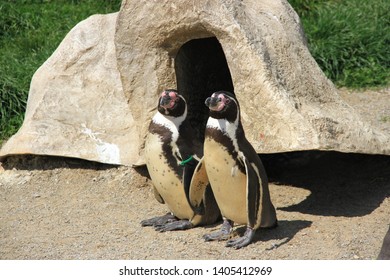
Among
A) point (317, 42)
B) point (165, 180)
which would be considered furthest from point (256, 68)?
point (317, 42)

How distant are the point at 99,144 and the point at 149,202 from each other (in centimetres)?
60

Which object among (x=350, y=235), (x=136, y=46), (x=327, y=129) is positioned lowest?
(x=350, y=235)

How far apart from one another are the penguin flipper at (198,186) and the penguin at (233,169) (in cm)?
9

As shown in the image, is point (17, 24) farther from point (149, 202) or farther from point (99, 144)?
point (149, 202)

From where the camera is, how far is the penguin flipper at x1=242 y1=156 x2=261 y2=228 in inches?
178

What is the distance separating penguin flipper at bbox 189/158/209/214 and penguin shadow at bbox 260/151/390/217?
615 millimetres

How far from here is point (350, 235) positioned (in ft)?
15.5

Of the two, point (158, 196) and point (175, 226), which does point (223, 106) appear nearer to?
point (175, 226)

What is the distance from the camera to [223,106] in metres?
4.54

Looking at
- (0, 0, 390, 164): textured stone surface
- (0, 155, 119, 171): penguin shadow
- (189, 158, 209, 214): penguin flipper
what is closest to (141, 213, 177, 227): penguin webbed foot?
(189, 158, 209, 214): penguin flipper

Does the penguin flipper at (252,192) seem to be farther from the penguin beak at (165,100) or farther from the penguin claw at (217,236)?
the penguin beak at (165,100)

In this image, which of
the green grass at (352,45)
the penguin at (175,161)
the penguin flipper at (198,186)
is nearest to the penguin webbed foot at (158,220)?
the penguin at (175,161)

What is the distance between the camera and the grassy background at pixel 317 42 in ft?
23.7
